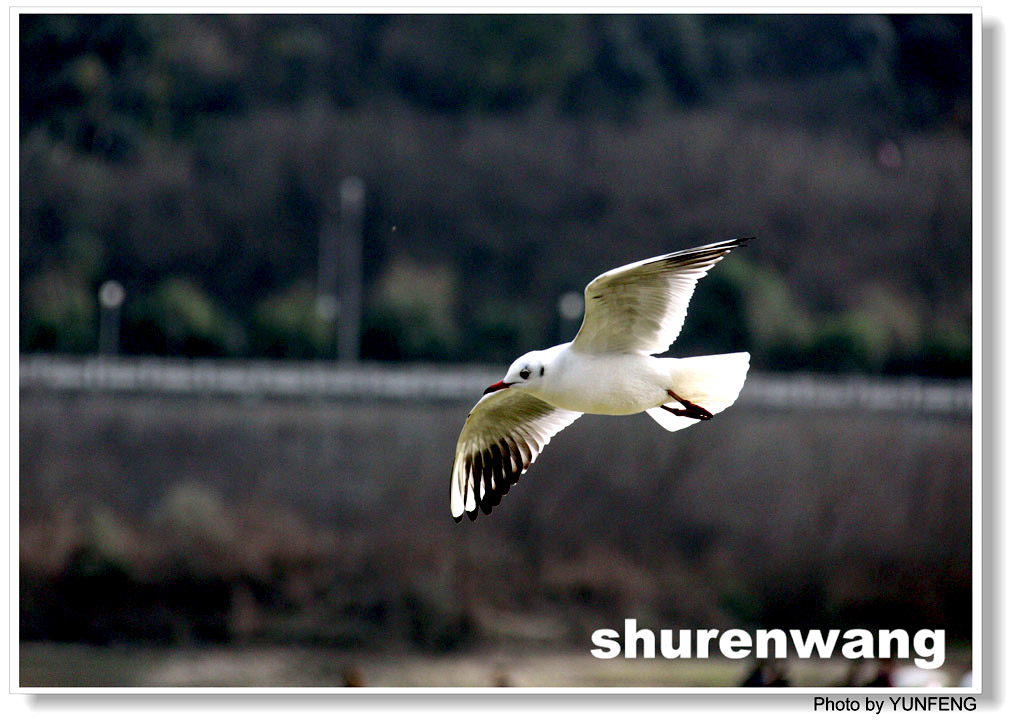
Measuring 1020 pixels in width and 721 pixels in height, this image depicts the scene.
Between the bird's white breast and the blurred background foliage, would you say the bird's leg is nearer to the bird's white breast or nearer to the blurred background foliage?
the bird's white breast

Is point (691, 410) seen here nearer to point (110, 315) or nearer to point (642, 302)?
point (642, 302)

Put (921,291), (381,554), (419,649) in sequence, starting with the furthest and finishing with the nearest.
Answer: (921,291)
(381,554)
(419,649)

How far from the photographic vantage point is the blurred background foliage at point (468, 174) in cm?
1705

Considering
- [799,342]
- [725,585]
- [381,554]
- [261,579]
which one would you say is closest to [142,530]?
[261,579]

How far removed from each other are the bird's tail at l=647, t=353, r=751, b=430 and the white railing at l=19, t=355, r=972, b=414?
10.6m

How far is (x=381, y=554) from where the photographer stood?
1288cm

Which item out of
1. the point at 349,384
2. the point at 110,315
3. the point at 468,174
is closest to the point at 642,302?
the point at 349,384

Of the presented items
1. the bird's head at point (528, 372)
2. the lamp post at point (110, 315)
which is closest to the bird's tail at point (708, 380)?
the bird's head at point (528, 372)

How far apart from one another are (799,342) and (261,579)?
295 inches

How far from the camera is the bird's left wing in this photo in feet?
15.8

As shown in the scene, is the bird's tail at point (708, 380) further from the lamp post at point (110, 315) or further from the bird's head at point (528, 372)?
the lamp post at point (110, 315)

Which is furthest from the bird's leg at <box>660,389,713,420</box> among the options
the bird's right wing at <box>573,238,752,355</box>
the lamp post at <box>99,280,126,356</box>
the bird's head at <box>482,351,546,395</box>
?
the lamp post at <box>99,280,126,356</box>

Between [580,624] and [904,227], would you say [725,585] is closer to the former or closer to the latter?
[580,624]
